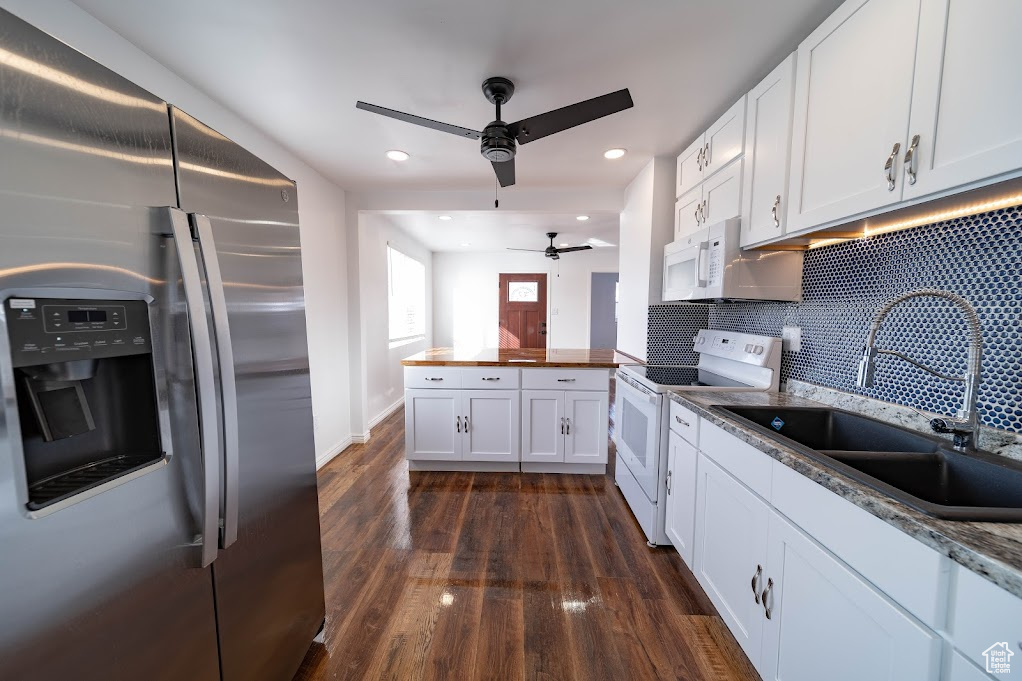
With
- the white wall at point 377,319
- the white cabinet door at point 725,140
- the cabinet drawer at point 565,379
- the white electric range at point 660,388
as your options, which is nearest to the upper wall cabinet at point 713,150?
the white cabinet door at point 725,140

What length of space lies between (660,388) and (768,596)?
37.3 inches

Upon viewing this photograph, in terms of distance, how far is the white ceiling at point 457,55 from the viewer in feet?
4.63

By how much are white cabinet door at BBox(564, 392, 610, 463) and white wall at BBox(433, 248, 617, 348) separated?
3.90m

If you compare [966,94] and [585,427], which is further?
[585,427]

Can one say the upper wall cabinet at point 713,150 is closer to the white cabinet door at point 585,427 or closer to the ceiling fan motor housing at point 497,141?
the ceiling fan motor housing at point 497,141

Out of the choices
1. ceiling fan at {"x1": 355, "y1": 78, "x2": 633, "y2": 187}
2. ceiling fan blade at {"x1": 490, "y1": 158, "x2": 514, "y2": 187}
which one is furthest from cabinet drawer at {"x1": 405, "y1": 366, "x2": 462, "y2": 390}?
ceiling fan at {"x1": 355, "y1": 78, "x2": 633, "y2": 187}

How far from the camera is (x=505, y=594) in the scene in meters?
1.70

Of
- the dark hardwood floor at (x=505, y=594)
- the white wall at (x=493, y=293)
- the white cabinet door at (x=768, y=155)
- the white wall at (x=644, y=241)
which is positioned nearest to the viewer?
the dark hardwood floor at (x=505, y=594)

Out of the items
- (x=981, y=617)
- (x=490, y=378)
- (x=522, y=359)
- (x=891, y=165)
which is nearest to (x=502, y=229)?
(x=522, y=359)

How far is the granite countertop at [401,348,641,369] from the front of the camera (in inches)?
109

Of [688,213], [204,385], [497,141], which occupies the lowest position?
[204,385]

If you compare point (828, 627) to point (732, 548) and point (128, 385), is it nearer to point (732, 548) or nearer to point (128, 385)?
point (732, 548)

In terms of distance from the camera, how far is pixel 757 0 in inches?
53.6

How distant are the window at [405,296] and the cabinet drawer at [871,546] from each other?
14.5 feet
